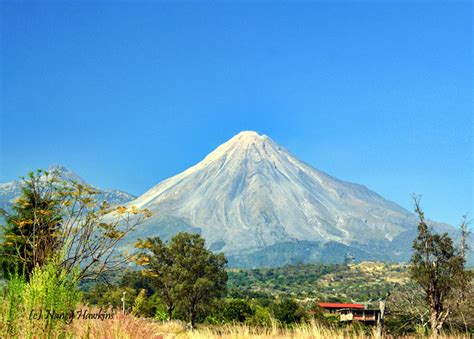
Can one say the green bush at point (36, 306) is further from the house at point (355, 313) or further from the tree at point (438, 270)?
the house at point (355, 313)

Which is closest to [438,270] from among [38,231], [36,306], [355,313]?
[38,231]

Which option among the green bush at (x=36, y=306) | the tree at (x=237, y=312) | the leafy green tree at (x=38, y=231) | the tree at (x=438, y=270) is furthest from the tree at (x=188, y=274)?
the green bush at (x=36, y=306)

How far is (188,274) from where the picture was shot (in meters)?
56.2

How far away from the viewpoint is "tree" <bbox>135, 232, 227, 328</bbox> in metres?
56.0

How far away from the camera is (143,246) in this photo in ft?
63.2

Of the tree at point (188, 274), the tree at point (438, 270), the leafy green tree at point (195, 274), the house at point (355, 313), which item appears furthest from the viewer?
the house at point (355, 313)

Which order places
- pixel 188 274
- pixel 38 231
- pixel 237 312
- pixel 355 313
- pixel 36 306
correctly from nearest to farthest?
pixel 36 306, pixel 38 231, pixel 188 274, pixel 237 312, pixel 355 313

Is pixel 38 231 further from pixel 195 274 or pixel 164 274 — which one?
pixel 195 274

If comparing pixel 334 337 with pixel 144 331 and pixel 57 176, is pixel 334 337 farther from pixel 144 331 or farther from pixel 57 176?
pixel 57 176

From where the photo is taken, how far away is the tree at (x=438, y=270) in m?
27.8

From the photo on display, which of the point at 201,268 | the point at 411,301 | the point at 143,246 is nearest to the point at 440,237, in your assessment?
the point at 411,301

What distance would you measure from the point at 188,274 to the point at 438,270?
103 feet

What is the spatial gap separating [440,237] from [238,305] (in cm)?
3184

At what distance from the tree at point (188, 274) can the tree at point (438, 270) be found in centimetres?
2916
